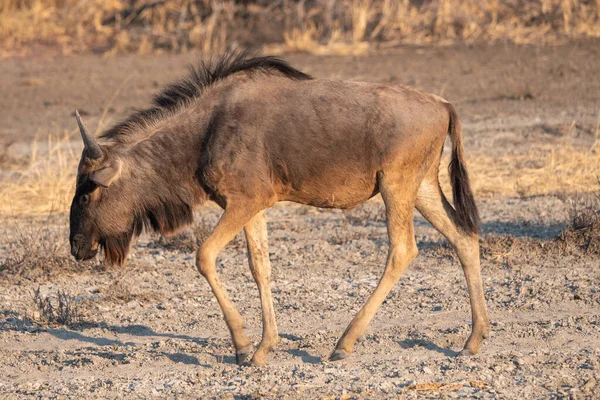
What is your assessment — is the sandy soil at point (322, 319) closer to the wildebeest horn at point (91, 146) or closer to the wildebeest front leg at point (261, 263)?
the wildebeest front leg at point (261, 263)

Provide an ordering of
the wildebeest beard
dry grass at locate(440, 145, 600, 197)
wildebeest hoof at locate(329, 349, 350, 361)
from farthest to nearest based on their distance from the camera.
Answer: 1. dry grass at locate(440, 145, 600, 197)
2. the wildebeest beard
3. wildebeest hoof at locate(329, 349, 350, 361)

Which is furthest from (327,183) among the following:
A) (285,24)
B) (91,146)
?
(285,24)

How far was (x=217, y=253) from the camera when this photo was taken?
20.3ft

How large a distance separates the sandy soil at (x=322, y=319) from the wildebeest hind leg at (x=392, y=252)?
0.13m

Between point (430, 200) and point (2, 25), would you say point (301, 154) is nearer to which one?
point (430, 200)

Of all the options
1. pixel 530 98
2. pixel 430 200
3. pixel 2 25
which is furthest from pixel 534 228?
pixel 2 25

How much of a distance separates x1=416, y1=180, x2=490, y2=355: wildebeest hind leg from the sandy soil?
16 centimetres

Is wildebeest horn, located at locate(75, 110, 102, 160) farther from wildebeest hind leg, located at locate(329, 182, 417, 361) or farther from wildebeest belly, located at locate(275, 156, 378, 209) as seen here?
wildebeest hind leg, located at locate(329, 182, 417, 361)

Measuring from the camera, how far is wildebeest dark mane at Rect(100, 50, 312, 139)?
6539mm

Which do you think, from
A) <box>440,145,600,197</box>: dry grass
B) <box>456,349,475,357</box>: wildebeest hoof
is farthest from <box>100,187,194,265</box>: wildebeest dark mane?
<box>440,145,600,197</box>: dry grass

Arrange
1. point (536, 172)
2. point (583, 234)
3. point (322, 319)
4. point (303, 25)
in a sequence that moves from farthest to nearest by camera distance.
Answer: point (303, 25)
point (536, 172)
point (583, 234)
point (322, 319)

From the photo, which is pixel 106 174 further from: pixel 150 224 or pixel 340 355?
pixel 340 355

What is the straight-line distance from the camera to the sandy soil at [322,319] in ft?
18.9

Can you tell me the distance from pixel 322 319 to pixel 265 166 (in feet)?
4.40
